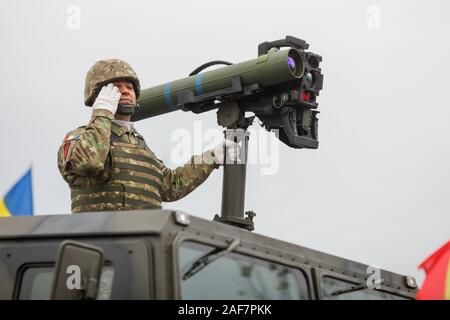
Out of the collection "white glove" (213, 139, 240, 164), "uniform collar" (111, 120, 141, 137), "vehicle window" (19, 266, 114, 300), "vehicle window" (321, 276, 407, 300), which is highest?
"white glove" (213, 139, 240, 164)

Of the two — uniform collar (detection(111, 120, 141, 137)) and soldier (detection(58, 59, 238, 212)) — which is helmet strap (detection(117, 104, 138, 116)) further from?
uniform collar (detection(111, 120, 141, 137))

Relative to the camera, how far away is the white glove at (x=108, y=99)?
5.50m

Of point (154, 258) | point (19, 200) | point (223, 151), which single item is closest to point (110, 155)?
point (223, 151)

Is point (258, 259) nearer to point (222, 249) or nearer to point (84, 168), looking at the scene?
point (222, 249)

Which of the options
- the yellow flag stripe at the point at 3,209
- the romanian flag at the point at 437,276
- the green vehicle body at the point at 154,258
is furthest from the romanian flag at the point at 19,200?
the romanian flag at the point at 437,276

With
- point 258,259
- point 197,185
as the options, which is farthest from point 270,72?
point 258,259

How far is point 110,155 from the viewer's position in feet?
17.4

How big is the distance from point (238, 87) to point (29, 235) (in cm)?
268

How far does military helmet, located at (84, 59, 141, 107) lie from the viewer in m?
5.71

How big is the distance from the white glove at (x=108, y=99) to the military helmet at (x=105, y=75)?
11 centimetres

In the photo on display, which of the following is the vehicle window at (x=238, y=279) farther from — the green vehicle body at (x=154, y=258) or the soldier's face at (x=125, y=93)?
the soldier's face at (x=125, y=93)

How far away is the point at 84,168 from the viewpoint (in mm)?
5121

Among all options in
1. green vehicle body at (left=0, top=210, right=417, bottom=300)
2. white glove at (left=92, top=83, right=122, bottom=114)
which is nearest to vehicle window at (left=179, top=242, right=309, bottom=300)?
green vehicle body at (left=0, top=210, right=417, bottom=300)

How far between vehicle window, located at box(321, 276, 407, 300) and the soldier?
1.01 m
